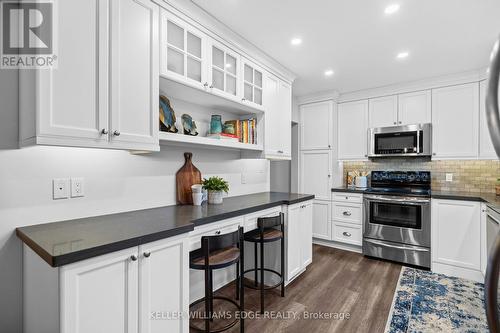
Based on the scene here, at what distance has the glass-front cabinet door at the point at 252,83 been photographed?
2688mm

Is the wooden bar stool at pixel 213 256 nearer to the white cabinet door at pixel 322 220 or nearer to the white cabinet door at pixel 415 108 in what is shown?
the white cabinet door at pixel 322 220

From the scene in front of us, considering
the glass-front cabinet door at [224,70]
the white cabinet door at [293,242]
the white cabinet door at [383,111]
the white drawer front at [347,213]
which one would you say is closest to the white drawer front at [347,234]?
the white drawer front at [347,213]

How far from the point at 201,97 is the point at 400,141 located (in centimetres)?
308

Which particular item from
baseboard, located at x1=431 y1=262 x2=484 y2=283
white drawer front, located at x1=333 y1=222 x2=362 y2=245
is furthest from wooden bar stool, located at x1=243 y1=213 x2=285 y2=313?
baseboard, located at x1=431 y1=262 x2=484 y2=283

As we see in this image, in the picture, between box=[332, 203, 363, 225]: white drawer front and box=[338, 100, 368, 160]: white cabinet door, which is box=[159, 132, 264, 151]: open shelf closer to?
box=[332, 203, 363, 225]: white drawer front

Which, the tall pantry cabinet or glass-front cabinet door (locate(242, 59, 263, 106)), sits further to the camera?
the tall pantry cabinet

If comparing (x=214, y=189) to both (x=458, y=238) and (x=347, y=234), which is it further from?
(x=458, y=238)

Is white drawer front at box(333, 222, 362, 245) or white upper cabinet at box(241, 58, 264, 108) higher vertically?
white upper cabinet at box(241, 58, 264, 108)

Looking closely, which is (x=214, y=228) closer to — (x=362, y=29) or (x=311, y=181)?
(x=362, y=29)

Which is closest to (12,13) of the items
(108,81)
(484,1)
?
(108,81)

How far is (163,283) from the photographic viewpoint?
1414mm

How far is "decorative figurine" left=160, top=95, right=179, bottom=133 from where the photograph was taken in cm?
204

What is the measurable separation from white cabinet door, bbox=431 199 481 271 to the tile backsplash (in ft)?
2.44

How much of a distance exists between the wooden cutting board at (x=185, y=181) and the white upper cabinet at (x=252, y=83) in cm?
87
